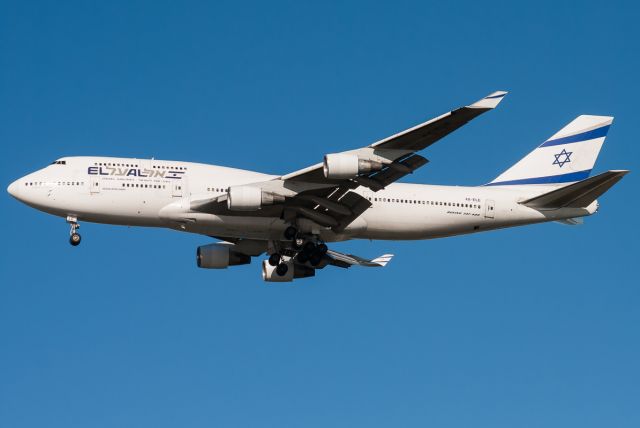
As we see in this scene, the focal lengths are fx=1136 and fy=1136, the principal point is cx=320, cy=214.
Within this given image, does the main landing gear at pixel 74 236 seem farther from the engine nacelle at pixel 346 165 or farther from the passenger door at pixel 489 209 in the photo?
the passenger door at pixel 489 209

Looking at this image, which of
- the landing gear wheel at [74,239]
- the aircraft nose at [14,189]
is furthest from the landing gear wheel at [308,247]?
the aircraft nose at [14,189]

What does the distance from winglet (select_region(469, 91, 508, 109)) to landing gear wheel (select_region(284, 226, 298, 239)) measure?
10.4 metres

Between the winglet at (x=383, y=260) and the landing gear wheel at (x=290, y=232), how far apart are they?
7098mm

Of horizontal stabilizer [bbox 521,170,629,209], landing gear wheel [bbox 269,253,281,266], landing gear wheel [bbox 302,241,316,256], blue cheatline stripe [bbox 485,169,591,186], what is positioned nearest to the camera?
horizontal stabilizer [bbox 521,170,629,209]

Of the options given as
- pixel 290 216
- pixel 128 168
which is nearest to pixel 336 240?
pixel 290 216

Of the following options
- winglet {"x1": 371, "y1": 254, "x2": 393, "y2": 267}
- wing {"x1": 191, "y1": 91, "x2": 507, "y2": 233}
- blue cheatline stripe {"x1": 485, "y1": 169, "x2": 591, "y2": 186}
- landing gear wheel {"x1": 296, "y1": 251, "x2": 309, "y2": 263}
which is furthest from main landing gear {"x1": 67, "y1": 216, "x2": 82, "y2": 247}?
blue cheatline stripe {"x1": 485, "y1": 169, "x2": 591, "y2": 186}

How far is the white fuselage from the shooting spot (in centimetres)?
4659

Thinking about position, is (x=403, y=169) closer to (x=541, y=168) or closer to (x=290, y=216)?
(x=290, y=216)

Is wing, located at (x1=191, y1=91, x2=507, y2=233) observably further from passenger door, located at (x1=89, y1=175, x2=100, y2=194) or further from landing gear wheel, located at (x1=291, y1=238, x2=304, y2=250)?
passenger door, located at (x1=89, y1=175, x2=100, y2=194)

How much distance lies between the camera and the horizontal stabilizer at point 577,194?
152ft

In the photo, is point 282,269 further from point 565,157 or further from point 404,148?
point 565,157

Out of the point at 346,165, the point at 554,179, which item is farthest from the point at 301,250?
the point at 554,179

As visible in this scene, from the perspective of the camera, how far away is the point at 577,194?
48406 millimetres

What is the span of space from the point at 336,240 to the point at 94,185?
10655 mm
